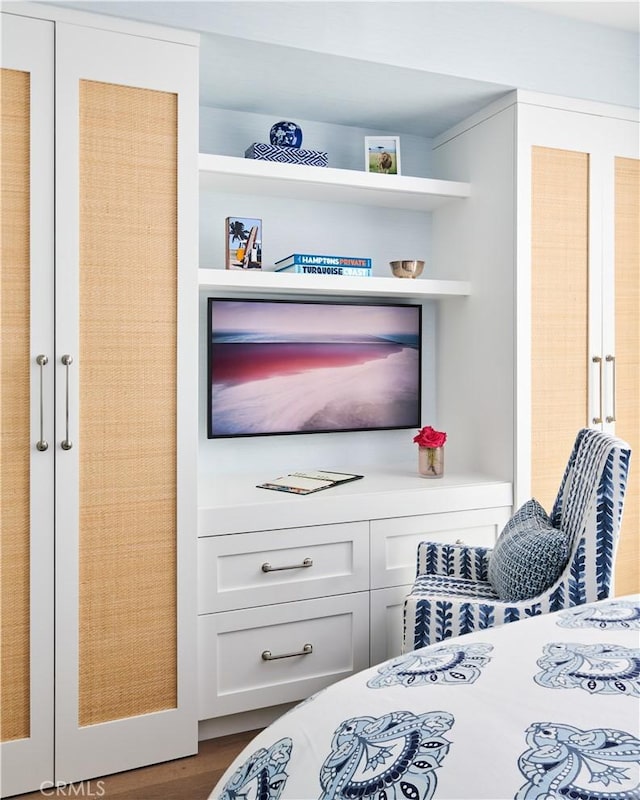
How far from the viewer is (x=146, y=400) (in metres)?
2.25

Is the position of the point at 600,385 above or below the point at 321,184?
below

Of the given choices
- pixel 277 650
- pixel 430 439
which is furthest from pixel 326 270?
pixel 277 650

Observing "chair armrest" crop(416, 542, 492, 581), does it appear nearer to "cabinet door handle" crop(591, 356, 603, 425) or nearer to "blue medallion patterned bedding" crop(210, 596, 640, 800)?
"cabinet door handle" crop(591, 356, 603, 425)

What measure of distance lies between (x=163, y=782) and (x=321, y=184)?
224 cm

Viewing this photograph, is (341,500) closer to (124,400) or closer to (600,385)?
(124,400)

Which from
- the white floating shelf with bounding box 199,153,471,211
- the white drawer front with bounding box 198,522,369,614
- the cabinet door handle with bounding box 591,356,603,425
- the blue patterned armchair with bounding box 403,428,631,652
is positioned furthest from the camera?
the cabinet door handle with bounding box 591,356,603,425

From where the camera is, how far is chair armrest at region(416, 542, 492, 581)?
8.09ft

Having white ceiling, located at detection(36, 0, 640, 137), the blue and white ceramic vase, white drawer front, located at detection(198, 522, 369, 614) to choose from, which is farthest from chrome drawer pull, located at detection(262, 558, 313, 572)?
white ceiling, located at detection(36, 0, 640, 137)

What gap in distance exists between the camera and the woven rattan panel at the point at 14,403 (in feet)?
6.77

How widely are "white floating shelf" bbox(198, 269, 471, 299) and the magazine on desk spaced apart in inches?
30.2

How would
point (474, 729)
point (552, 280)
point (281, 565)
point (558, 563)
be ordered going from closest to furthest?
point (474, 729) → point (558, 563) → point (281, 565) → point (552, 280)

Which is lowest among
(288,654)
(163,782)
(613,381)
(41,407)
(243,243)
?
(163,782)

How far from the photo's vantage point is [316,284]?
2742 mm

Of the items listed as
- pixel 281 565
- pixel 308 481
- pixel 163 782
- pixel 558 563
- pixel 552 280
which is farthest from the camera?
pixel 552 280
